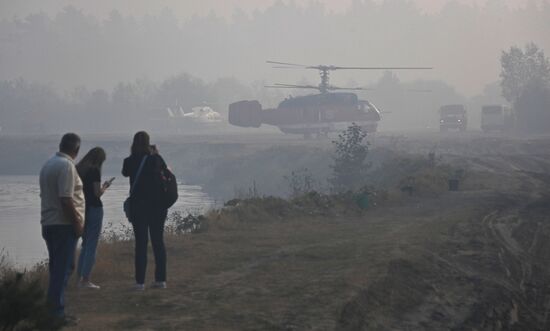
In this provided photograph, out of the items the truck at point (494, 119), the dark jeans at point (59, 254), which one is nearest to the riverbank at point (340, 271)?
the dark jeans at point (59, 254)

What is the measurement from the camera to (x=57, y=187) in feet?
31.9

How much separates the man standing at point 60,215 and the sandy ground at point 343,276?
A: 0.58 metres

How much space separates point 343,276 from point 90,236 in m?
3.66

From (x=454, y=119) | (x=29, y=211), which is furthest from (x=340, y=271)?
(x=454, y=119)

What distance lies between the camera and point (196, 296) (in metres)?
12.0

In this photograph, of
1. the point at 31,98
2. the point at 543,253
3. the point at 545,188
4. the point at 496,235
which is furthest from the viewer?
the point at 31,98

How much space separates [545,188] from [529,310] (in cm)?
1921

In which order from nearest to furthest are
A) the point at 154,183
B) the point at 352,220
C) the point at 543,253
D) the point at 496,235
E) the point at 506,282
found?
the point at 154,183 → the point at 506,282 → the point at 543,253 → the point at 496,235 → the point at 352,220

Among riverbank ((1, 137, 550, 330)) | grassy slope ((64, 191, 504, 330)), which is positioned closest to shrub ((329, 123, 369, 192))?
riverbank ((1, 137, 550, 330))

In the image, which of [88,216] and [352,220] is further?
[352,220]

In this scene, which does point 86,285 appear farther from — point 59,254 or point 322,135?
point 322,135

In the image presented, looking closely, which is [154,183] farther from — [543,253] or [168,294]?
[543,253]

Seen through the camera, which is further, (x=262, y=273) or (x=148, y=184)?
(x=262, y=273)

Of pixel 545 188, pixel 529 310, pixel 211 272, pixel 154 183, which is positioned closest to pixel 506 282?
pixel 529 310
